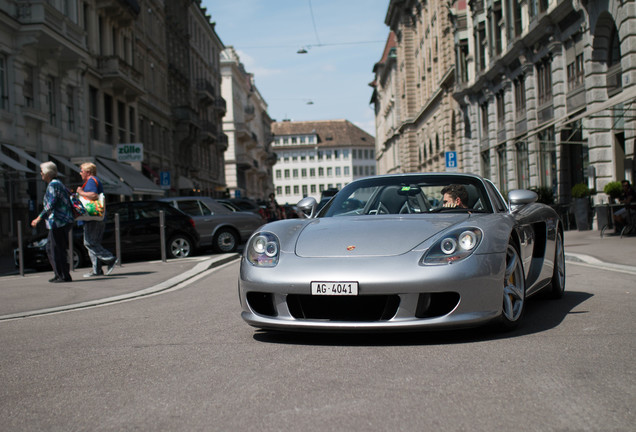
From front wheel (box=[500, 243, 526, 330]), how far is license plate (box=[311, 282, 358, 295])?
41.2 inches

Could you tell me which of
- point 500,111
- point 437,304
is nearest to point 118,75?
point 500,111

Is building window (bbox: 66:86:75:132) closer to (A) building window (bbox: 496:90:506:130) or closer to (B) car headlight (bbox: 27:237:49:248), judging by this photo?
(B) car headlight (bbox: 27:237:49:248)

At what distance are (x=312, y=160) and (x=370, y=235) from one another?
15193 centimetres

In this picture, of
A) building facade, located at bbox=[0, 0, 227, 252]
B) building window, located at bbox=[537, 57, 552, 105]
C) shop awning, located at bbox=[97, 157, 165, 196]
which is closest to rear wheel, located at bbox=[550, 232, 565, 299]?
building facade, located at bbox=[0, 0, 227, 252]

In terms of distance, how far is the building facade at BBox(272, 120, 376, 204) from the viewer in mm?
156250

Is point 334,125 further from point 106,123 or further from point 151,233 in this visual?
point 151,233

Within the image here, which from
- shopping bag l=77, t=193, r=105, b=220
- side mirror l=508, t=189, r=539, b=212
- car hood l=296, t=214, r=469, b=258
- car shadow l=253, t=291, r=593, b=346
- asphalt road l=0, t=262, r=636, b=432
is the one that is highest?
shopping bag l=77, t=193, r=105, b=220

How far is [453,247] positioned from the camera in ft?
16.6

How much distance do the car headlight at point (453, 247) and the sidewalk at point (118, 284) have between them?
4632 millimetres

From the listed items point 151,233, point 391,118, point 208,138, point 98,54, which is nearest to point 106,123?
point 98,54

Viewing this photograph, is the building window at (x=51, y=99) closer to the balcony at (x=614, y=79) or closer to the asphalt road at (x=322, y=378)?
the balcony at (x=614, y=79)

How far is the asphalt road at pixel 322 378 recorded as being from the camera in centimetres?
338

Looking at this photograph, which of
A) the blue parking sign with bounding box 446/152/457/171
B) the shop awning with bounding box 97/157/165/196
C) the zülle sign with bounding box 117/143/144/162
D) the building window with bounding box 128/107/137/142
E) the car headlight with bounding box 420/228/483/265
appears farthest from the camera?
the building window with bounding box 128/107/137/142

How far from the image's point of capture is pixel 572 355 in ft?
14.9
